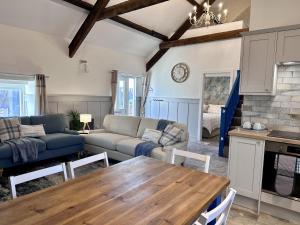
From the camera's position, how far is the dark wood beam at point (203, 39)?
563cm

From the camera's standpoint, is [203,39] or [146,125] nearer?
[146,125]

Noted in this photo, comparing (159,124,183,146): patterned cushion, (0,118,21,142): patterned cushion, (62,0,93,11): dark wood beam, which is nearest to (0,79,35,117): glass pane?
(0,118,21,142): patterned cushion

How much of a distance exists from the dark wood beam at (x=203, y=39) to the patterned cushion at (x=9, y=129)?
4684 millimetres

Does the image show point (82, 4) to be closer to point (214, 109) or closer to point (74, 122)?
point (74, 122)

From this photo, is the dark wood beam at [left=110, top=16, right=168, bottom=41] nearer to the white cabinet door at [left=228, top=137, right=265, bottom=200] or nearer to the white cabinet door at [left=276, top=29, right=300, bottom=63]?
the white cabinet door at [left=276, top=29, right=300, bottom=63]

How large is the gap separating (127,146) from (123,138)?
0.47 metres

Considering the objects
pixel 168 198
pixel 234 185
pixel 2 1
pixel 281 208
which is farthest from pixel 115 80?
pixel 168 198

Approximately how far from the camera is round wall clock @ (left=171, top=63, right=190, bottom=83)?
6.69m

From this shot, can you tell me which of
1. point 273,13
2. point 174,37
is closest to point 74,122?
point 174,37

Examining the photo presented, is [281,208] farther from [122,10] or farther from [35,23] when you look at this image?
[35,23]

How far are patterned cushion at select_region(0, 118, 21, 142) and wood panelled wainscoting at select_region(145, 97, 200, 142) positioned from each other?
432 cm

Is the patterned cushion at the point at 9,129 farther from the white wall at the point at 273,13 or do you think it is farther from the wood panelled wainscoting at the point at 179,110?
the wood panelled wainscoting at the point at 179,110

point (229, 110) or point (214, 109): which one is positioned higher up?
point (229, 110)

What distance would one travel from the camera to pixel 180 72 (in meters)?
6.81
